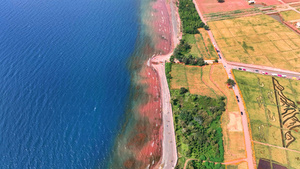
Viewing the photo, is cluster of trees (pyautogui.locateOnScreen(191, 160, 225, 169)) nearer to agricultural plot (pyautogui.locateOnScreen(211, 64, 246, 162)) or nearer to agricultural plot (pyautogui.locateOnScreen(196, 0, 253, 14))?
agricultural plot (pyautogui.locateOnScreen(211, 64, 246, 162))

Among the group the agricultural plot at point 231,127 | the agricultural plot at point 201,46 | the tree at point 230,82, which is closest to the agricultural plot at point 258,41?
the agricultural plot at point 201,46

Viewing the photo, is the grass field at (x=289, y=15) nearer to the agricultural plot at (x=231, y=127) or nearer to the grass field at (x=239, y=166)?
the agricultural plot at (x=231, y=127)

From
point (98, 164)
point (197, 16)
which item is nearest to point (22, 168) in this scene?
point (98, 164)

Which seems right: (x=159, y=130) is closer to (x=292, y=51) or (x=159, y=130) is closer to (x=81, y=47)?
(x=81, y=47)

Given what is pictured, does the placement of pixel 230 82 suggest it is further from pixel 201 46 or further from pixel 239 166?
pixel 239 166

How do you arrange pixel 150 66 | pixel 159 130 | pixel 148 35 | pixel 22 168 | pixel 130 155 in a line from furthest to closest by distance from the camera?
pixel 148 35 → pixel 150 66 → pixel 159 130 → pixel 130 155 → pixel 22 168

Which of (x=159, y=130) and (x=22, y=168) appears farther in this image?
(x=159, y=130)

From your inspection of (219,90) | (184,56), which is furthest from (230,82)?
(184,56)
